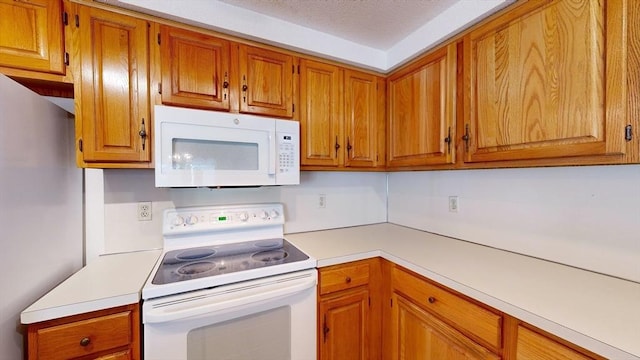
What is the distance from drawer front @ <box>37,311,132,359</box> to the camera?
871 mm

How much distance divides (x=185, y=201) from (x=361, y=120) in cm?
129

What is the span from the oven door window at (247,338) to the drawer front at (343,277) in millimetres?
229

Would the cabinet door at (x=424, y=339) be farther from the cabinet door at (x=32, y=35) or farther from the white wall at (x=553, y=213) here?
the cabinet door at (x=32, y=35)

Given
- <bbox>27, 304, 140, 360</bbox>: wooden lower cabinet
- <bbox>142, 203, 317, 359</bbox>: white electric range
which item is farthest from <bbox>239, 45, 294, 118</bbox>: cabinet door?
<bbox>27, 304, 140, 360</bbox>: wooden lower cabinet

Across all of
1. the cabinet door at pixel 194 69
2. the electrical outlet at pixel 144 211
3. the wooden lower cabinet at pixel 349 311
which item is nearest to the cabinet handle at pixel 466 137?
the wooden lower cabinet at pixel 349 311

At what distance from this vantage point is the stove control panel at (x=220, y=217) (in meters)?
1.48

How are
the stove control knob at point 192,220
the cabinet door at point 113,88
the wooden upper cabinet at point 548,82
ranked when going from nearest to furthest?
1. the wooden upper cabinet at point 548,82
2. the cabinet door at point 113,88
3. the stove control knob at point 192,220

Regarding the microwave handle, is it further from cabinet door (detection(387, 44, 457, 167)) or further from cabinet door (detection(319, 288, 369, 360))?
cabinet door (detection(387, 44, 457, 167))

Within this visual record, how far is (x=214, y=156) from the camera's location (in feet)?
4.29

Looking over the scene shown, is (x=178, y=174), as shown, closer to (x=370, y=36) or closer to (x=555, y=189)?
(x=370, y=36)

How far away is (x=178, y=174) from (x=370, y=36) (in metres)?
1.47

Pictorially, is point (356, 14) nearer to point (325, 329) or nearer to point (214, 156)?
point (214, 156)

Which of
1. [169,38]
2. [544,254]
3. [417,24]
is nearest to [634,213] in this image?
[544,254]

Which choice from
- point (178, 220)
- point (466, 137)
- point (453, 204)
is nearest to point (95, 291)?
point (178, 220)
